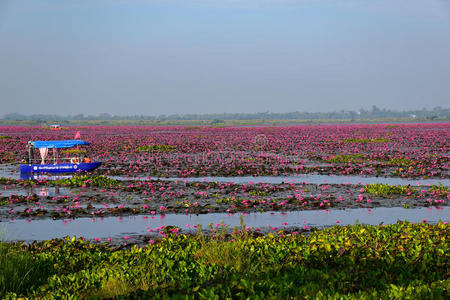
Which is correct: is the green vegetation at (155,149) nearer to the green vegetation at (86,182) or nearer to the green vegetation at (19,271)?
the green vegetation at (86,182)

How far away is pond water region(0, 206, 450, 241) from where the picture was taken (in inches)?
525

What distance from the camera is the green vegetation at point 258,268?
23.8ft

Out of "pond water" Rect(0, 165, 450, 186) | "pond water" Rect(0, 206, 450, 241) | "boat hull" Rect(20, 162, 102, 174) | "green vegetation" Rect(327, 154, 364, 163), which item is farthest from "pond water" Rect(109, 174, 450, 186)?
"green vegetation" Rect(327, 154, 364, 163)

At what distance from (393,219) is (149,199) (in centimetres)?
928

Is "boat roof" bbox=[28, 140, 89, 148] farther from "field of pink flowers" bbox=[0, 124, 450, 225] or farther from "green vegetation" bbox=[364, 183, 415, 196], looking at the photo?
"green vegetation" bbox=[364, 183, 415, 196]

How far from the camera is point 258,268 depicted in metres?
8.68

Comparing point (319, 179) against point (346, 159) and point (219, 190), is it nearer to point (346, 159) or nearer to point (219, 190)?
point (219, 190)

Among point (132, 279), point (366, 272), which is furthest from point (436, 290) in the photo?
point (132, 279)

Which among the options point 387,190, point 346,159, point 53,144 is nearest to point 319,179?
point 387,190

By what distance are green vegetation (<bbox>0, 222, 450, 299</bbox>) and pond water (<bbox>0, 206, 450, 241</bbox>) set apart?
2.32 metres

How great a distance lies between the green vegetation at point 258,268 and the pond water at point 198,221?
2.32 metres

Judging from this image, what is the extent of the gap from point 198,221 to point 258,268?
6.26m

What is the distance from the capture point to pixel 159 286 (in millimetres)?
7484

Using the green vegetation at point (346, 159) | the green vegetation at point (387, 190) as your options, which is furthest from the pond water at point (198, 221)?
the green vegetation at point (346, 159)
